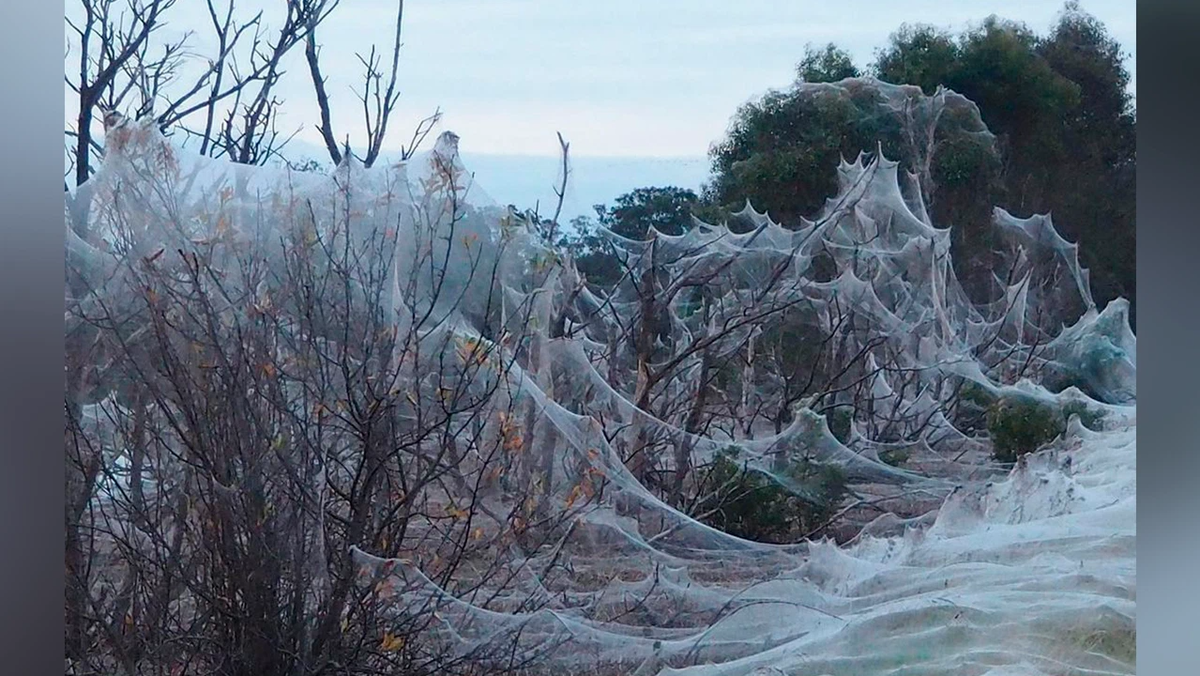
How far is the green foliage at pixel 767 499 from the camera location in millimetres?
3148

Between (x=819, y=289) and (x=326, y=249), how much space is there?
132cm

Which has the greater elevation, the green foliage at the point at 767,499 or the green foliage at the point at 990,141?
the green foliage at the point at 990,141

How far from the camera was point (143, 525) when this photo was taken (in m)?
3.16

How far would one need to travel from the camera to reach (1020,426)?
3223 millimetres

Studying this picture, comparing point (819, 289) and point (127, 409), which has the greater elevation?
point (819, 289)

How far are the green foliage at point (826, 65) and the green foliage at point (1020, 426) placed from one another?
3.22ft

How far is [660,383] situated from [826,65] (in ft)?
3.14

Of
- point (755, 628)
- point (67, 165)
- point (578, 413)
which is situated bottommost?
point (755, 628)

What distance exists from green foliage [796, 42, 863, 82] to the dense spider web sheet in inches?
1.3

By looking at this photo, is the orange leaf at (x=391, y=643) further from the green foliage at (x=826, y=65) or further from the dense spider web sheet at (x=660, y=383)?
the green foliage at (x=826, y=65)

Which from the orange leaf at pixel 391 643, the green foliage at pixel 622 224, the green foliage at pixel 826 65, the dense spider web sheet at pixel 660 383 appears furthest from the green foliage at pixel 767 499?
the green foliage at pixel 826 65

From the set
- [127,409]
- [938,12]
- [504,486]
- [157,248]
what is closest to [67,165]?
[157,248]

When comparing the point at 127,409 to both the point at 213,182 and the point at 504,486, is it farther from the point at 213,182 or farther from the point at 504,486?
the point at 504,486

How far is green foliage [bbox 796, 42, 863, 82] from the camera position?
315 centimetres
